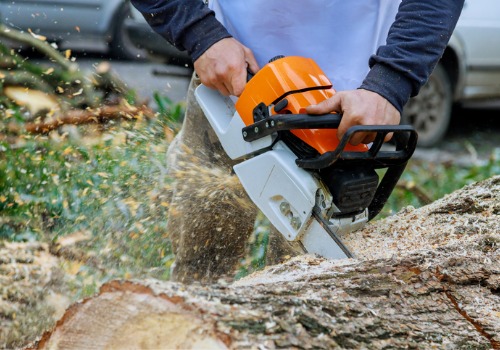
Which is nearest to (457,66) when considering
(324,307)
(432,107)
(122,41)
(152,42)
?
(432,107)

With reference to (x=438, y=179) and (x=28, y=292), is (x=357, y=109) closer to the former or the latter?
(x=28, y=292)

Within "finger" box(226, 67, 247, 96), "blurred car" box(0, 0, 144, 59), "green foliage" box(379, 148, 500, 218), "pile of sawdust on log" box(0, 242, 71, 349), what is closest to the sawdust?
"finger" box(226, 67, 247, 96)

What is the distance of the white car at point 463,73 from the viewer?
22.9 feet

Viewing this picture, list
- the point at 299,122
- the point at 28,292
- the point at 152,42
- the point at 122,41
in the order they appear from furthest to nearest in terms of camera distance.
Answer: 1. the point at 122,41
2. the point at 152,42
3. the point at 28,292
4. the point at 299,122

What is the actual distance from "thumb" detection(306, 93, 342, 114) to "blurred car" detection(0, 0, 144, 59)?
19.9 feet

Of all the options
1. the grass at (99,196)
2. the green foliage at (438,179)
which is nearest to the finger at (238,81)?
the grass at (99,196)

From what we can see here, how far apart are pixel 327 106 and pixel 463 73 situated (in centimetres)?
523

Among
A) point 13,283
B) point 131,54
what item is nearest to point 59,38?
point 131,54

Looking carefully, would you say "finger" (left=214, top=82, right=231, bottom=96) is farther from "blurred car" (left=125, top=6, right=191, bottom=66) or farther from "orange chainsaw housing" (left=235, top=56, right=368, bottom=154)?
"blurred car" (left=125, top=6, right=191, bottom=66)

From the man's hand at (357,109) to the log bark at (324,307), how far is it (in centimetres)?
42

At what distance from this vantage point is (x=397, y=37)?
2535 millimetres

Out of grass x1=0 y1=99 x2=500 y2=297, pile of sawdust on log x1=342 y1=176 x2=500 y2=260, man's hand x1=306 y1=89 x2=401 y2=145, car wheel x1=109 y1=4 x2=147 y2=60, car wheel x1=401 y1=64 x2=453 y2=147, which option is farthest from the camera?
car wheel x1=109 y1=4 x2=147 y2=60

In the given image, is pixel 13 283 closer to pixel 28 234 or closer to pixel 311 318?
pixel 28 234

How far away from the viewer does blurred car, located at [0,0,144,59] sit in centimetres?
825
